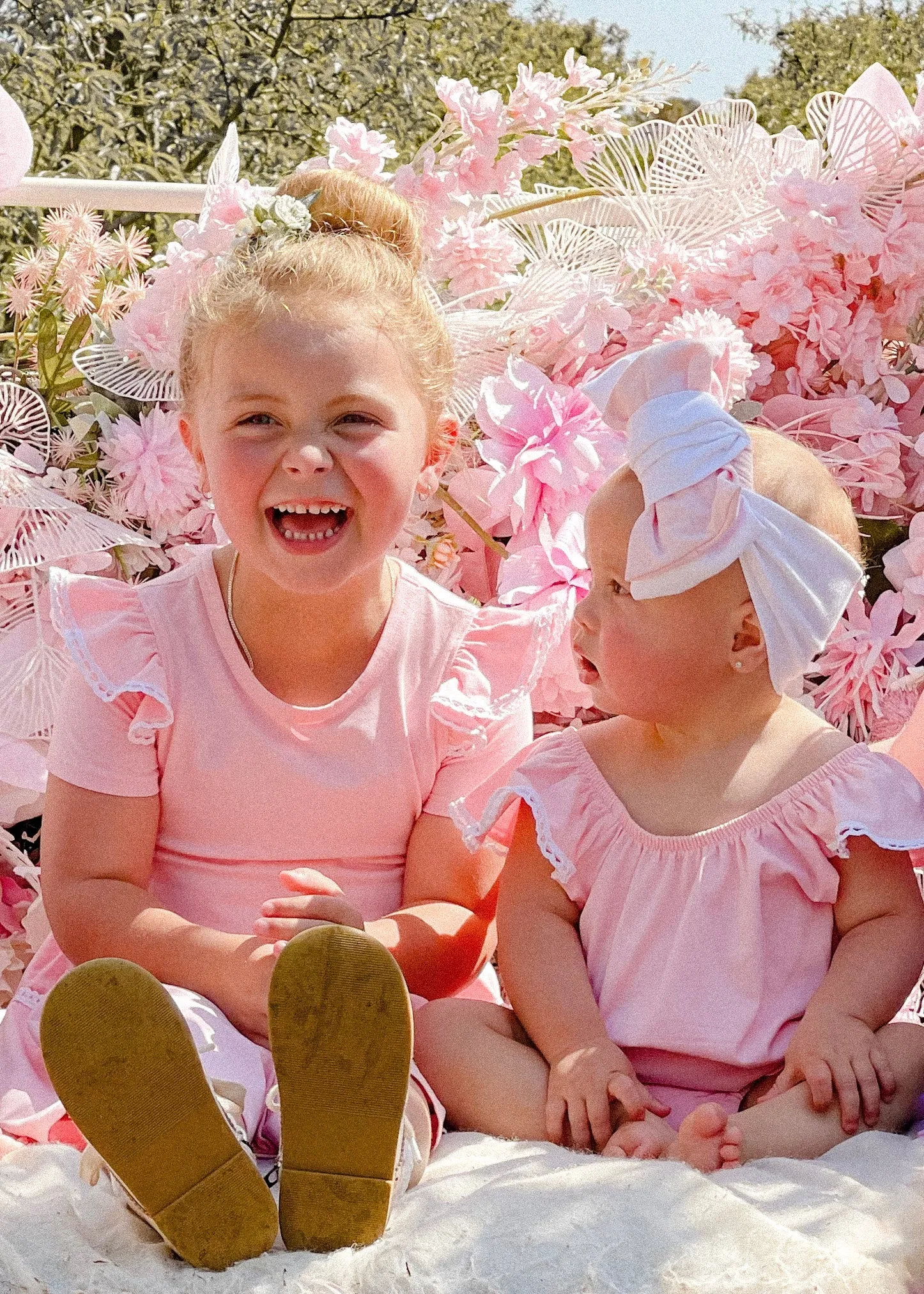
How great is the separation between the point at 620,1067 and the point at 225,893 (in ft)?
1.58

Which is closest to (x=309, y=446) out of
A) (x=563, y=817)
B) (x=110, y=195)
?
(x=563, y=817)

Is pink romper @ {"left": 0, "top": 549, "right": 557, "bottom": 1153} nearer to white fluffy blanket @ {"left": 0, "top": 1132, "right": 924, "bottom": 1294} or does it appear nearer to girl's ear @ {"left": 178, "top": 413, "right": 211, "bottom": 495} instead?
girl's ear @ {"left": 178, "top": 413, "right": 211, "bottom": 495}

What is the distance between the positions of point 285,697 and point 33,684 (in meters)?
0.41

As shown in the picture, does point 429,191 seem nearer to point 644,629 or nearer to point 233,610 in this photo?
point 233,610

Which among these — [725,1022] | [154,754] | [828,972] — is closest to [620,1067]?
[725,1022]

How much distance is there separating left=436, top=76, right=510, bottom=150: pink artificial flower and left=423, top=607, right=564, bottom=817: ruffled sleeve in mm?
640

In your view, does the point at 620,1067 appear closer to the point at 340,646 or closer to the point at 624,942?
the point at 624,942

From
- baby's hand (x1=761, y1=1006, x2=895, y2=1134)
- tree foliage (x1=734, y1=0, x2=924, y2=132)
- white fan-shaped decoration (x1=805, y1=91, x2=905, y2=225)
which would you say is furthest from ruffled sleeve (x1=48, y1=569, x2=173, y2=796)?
tree foliage (x1=734, y1=0, x2=924, y2=132)

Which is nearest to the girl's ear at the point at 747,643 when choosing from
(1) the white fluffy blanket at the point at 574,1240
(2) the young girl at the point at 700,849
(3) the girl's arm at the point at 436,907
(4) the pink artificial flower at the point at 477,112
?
(2) the young girl at the point at 700,849

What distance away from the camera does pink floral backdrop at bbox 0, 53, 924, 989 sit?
6.46ft

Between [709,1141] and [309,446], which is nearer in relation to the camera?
[709,1141]

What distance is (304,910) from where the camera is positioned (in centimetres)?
151

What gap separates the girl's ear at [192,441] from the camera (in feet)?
5.83

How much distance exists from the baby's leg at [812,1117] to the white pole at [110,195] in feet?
4.75
